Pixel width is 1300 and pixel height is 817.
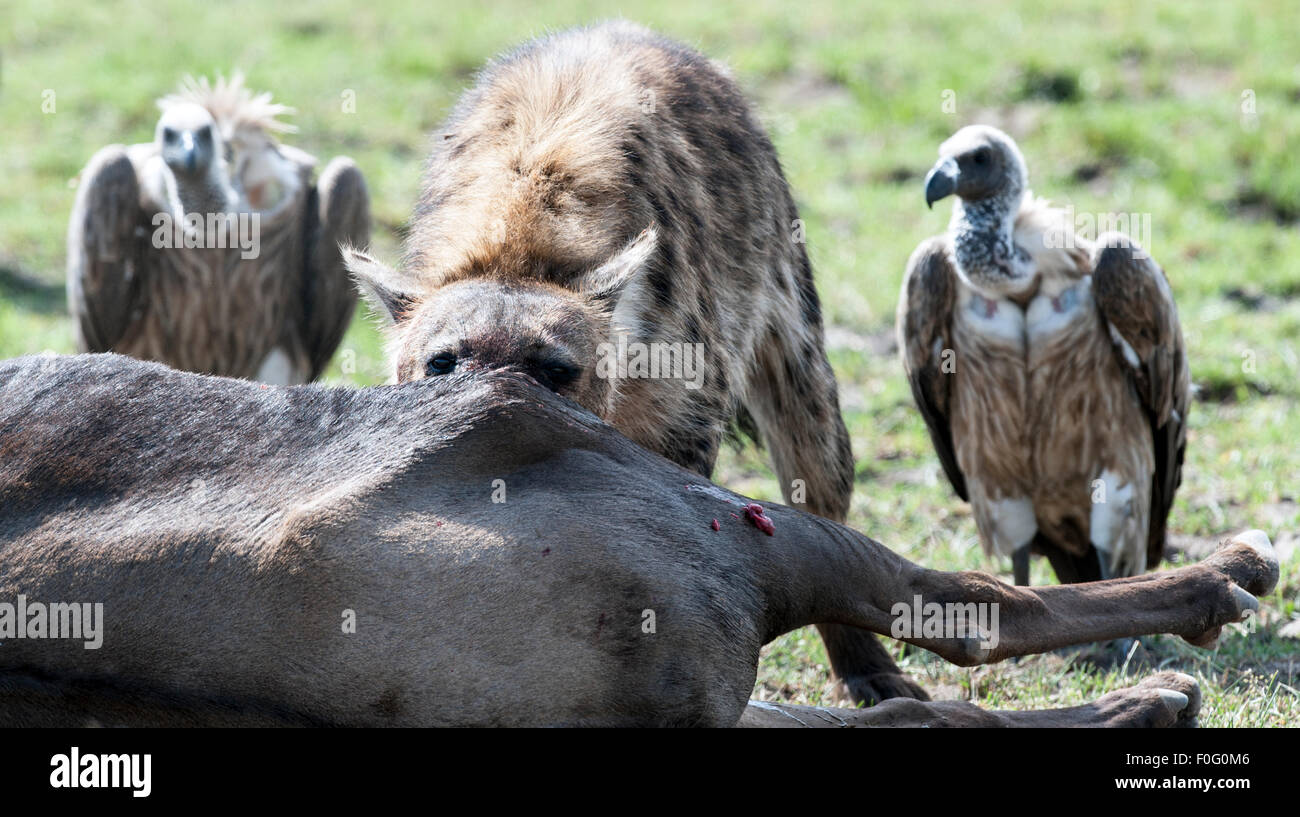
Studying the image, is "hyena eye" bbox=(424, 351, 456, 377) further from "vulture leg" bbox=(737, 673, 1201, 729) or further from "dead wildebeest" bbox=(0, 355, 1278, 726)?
"vulture leg" bbox=(737, 673, 1201, 729)

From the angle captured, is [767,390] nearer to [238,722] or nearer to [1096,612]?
[1096,612]

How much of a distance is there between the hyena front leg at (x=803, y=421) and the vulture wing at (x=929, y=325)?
1.75 feet

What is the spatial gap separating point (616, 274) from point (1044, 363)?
85.9 inches

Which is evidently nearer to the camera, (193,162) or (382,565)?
(382,565)

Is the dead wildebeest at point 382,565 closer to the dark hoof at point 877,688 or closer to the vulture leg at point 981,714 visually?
the vulture leg at point 981,714

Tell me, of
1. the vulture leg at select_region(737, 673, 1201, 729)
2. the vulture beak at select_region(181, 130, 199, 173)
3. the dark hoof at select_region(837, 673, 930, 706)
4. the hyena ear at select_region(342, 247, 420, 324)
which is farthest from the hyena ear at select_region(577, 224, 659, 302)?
the vulture beak at select_region(181, 130, 199, 173)

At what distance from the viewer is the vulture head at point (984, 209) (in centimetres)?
519

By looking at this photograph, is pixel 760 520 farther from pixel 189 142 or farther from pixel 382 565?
pixel 189 142

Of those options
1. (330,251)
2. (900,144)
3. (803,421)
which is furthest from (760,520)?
(900,144)

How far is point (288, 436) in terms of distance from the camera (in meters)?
2.95

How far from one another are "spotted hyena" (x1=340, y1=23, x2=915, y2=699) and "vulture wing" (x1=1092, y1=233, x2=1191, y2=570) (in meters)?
1.02

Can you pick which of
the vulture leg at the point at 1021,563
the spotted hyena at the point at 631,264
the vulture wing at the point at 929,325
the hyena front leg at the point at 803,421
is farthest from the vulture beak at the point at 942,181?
the vulture leg at the point at 1021,563

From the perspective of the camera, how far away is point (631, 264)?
3750mm
